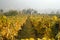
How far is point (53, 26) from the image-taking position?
22.3 metres

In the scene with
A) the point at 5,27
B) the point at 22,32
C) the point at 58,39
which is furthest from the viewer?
the point at 22,32

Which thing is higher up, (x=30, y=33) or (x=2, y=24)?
(x=2, y=24)

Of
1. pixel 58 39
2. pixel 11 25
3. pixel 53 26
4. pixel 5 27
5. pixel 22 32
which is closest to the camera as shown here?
pixel 58 39

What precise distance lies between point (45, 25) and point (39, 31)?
970 millimetres

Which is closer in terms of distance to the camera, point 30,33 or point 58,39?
point 58,39

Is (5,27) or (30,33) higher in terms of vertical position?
(5,27)

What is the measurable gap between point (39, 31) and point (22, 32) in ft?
10.2

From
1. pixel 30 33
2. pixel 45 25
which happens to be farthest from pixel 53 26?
pixel 30 33

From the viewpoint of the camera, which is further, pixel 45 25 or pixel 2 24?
pixel 45 25

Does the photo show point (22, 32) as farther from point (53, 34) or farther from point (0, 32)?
point (0, 32)

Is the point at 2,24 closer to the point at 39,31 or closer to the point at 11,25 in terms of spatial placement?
the point at 11,25

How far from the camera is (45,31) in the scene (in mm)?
21219

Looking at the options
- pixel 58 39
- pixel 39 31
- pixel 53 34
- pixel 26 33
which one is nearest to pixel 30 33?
pixel 26 33

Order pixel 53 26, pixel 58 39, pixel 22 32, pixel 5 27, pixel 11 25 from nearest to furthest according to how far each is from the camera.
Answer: pixel 58 39, pixel 5 27, pixel 11 25, pixel 53 26, pixel 22 32
